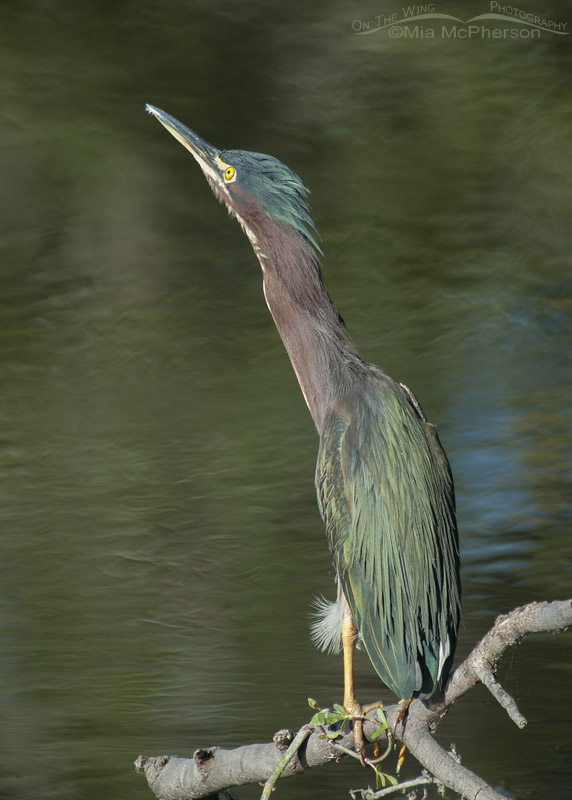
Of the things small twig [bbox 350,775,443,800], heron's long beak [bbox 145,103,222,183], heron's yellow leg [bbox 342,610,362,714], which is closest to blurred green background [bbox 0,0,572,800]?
heron's yellow leg [bbox 342,610,362,714]

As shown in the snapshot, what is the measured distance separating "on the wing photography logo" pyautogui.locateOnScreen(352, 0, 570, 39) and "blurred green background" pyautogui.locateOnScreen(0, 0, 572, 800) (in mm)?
55

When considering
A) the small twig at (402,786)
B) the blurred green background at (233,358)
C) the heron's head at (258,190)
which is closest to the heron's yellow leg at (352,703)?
the small twig at (402,786)

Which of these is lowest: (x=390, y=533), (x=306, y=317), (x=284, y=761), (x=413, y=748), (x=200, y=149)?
(x=284, y=761)

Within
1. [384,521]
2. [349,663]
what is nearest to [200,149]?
[384,521]

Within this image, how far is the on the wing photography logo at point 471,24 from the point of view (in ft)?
24.9

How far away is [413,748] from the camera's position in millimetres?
1962

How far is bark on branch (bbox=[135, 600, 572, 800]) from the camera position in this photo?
69.5 inches

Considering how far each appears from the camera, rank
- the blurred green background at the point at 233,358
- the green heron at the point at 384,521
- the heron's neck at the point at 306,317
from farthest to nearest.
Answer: the blurred green background at the point at 233,358, the heron's neck at the point at 306,317, the green heron at the point at 384,521

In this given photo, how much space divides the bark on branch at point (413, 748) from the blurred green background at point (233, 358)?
1.41 m

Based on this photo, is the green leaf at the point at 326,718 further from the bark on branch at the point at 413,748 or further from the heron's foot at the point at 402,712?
the heron's foot at the point at 402,712

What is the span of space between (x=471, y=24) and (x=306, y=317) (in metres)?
5.58

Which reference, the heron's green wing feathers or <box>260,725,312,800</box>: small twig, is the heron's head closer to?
the heron's green wing feathers

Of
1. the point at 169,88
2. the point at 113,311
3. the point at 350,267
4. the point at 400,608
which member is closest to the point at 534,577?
the point at 400,608

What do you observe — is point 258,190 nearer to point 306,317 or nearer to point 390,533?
point 306,317
